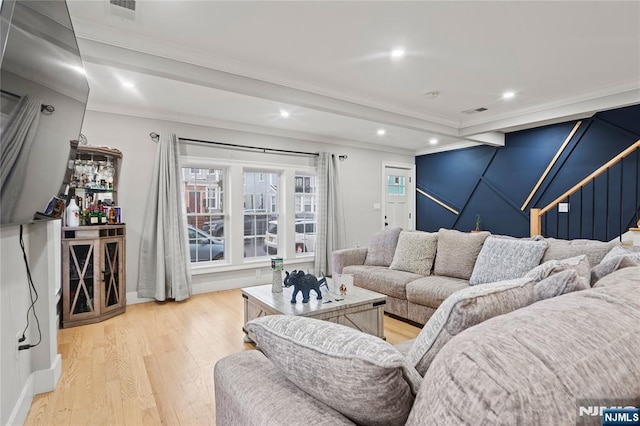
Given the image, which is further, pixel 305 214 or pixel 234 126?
pixel 305 214

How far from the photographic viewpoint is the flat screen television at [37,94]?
1.02 metres

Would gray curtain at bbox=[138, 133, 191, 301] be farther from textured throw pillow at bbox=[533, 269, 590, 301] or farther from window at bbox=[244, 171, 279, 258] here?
textured throw pillow at bbox=[533, 269, 590, 301]

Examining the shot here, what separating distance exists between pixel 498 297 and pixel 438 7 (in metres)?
1.93

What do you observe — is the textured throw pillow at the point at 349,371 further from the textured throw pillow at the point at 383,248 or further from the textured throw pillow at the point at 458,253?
the textured throw pillow at the point at 383,248

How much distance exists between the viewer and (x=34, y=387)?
2.06 meters

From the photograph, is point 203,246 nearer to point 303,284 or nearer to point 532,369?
point 303,284

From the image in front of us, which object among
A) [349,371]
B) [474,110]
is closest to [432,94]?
[474,110]

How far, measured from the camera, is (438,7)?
2.09 metres

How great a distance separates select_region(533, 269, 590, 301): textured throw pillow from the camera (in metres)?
1.10

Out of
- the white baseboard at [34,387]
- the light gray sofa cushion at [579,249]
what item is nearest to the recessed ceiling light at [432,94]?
the light gray sofa cushion at [579,249]

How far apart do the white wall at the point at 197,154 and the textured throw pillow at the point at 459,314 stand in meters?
3.98

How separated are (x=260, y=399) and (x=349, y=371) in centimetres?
33

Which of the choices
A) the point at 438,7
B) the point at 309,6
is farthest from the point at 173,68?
the point at 438,7

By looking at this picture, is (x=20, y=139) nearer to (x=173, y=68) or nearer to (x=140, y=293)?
(x=173, y=68)
